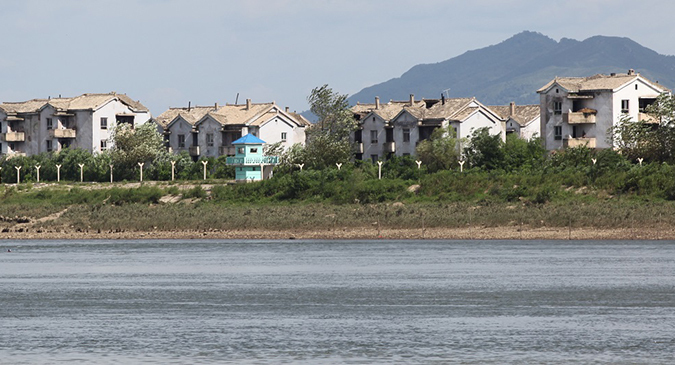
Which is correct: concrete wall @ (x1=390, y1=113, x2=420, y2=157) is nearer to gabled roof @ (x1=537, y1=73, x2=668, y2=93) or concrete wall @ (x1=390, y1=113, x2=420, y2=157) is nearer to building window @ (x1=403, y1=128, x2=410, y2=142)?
building window @ (x1=403, y1=128, x2=410, y2=142)

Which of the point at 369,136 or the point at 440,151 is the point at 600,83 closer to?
the point at 440,151

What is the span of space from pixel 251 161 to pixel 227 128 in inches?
812

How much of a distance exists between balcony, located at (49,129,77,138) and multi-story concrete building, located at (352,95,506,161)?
3720 cm

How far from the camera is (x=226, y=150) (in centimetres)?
13762

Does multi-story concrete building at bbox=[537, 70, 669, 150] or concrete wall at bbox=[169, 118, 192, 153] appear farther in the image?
A: concrete wall at bbox=[169, 118, 192, 153]

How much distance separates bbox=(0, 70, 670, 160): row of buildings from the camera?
410ft

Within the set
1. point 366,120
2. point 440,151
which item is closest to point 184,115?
point 366,120

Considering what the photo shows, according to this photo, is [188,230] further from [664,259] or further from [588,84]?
[588,84]

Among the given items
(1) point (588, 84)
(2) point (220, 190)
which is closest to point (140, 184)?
(2) point (220, 190)

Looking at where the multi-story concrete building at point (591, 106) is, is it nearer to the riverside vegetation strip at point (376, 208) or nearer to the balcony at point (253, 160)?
the riverside vegetation strip at point (376, 208)

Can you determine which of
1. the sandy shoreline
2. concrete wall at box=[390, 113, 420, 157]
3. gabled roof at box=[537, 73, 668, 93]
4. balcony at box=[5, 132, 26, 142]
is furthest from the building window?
balcony at box=[5, 132, 26, 142]

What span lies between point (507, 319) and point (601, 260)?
2702 cm

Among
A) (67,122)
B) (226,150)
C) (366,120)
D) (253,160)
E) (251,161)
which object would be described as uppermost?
(67,122)

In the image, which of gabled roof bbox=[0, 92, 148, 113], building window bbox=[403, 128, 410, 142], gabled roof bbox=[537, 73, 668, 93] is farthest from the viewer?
gabled roof bbox=[0, 92, 148, 113]
